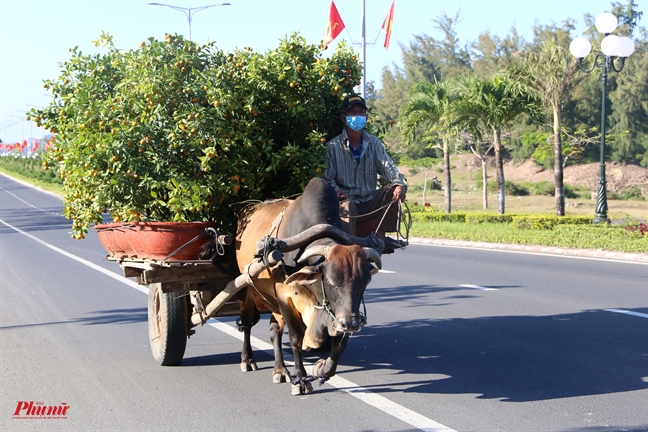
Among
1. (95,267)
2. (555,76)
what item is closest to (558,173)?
(555,76)

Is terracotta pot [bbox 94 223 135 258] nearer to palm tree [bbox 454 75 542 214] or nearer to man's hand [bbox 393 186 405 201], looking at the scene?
man's hand [bbox 393 186 405 201]

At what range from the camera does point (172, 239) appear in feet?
22.0

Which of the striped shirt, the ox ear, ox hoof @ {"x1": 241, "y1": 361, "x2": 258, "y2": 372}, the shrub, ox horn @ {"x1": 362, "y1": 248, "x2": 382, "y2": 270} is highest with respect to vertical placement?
the striped shirt

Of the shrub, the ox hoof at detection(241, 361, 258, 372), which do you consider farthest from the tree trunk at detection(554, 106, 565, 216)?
the ox hoof at detection(241, 361, 258, 372)

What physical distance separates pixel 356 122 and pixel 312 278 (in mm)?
2020

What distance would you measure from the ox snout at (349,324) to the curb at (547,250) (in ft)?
40.3

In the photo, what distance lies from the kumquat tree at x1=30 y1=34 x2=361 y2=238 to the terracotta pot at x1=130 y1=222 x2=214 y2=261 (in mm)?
147

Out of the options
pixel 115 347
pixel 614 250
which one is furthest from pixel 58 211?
pixel 115 347

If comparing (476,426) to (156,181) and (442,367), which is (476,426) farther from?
(156,181)

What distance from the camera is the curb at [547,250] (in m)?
16.3

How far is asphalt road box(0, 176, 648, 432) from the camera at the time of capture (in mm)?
5762

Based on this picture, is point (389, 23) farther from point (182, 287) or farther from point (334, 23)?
point (182, 287)

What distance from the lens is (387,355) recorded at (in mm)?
7824

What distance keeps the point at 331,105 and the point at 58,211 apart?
136 ft
